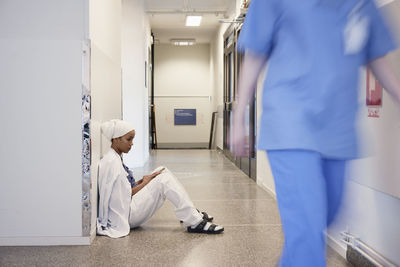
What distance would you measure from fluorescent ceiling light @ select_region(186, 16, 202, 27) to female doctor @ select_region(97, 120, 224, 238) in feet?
25.0

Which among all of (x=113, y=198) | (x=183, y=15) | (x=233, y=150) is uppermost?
(x=183, y=15)

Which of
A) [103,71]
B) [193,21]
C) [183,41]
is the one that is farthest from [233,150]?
[183,41]

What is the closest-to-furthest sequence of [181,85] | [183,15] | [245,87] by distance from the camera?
1. [245,87]
2. [183,15]
3. [181,85]

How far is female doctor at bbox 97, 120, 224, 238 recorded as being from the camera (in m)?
3.77

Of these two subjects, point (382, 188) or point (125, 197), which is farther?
point (125, 197)

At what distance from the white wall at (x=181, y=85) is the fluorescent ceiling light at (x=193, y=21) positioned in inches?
123

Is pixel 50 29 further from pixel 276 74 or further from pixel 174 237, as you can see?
pixel 276 74

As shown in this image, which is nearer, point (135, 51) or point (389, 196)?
point (389, 196)

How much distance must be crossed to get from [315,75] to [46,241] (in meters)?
2.62

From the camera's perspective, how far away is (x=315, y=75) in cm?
141

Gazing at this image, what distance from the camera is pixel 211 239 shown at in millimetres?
3668

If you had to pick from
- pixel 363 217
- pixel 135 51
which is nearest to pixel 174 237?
pixel 363 217

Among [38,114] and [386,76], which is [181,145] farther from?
[386,76]

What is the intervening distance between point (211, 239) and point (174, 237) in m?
0.28
